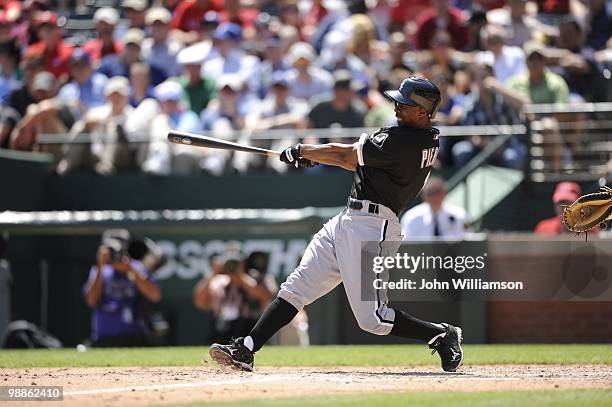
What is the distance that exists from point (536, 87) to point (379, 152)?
20.1 feet

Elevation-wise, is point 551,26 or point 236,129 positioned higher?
point 551,26

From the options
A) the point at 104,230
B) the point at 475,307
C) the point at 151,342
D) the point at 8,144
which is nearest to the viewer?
the point at 475,307

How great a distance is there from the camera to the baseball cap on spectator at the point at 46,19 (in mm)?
16344

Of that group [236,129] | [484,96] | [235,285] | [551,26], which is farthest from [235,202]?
[551,26]

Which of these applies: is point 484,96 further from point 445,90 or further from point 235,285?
point 235,285

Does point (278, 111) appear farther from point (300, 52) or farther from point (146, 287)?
point (146, 287)

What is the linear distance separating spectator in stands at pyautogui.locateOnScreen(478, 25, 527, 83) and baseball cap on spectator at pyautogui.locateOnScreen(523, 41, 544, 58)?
207 mm

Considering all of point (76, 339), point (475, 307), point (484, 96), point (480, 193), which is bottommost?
point (76, 339)

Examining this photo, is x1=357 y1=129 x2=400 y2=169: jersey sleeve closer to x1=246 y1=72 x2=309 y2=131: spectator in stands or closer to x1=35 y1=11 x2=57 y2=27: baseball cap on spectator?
x1=246 y1=72 x2=309 y2=131: spectator in stands

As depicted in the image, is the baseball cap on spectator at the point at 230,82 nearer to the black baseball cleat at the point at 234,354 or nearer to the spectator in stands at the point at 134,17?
the spectator in stands at the point at 134,17

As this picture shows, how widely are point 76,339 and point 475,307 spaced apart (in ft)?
16.1

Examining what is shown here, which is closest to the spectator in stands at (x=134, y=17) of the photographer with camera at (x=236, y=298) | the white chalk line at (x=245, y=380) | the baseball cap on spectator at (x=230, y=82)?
the baseball cap on spectator at (x=230, y=82)

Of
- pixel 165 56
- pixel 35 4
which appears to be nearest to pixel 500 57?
pixel 165 56

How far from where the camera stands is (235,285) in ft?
38.6
